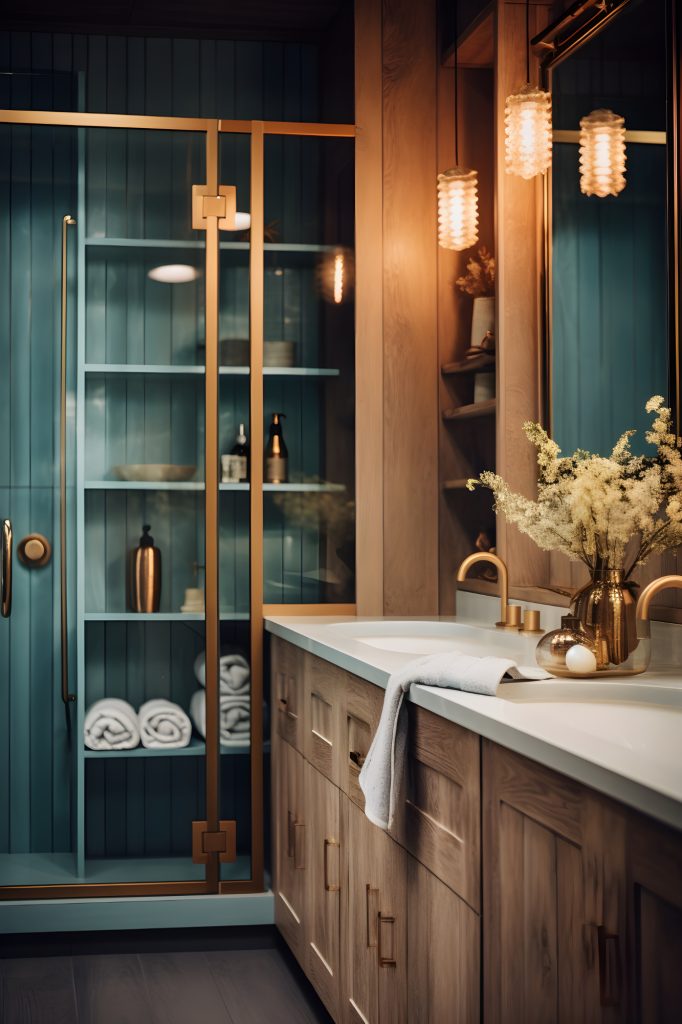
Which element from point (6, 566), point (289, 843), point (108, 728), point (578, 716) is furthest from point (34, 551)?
point (578, 716)

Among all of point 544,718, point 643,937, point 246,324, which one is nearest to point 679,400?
point 544,718

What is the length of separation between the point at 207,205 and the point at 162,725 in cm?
157

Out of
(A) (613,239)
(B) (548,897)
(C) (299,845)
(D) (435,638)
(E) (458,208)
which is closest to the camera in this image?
(B) (548,897)

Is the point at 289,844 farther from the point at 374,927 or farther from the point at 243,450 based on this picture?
the point at 243,450

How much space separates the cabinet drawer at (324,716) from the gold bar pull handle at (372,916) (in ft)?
1.13

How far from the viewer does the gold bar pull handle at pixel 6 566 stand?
3275mm

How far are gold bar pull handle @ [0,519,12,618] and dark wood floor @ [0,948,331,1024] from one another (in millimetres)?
1009

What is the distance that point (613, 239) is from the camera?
2.41m

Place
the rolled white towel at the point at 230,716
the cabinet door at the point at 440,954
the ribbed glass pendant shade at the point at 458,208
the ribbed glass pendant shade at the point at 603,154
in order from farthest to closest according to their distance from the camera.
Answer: the rolled white towel at the point at 230,716 < the ribbed glass pendant shade at the point at 458,208 < the ribbed glass pendant shade at the point at 603,154 < the cabinet door at the point at 440,954

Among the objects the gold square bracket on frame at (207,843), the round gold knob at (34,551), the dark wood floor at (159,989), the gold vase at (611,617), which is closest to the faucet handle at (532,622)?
the gold vase at (611,617)

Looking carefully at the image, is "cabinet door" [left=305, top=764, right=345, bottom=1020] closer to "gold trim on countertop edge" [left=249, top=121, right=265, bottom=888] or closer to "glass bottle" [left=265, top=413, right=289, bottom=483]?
"gold trim on countertop edge" [left=249, top=121, right=265, bottom=888]

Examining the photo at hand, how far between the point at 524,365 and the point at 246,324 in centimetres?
91

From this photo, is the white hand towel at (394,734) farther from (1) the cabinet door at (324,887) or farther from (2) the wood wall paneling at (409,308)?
(2) the wood wall paneling at (409,308)

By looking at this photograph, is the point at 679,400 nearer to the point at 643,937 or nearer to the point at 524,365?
the point at 524,365
